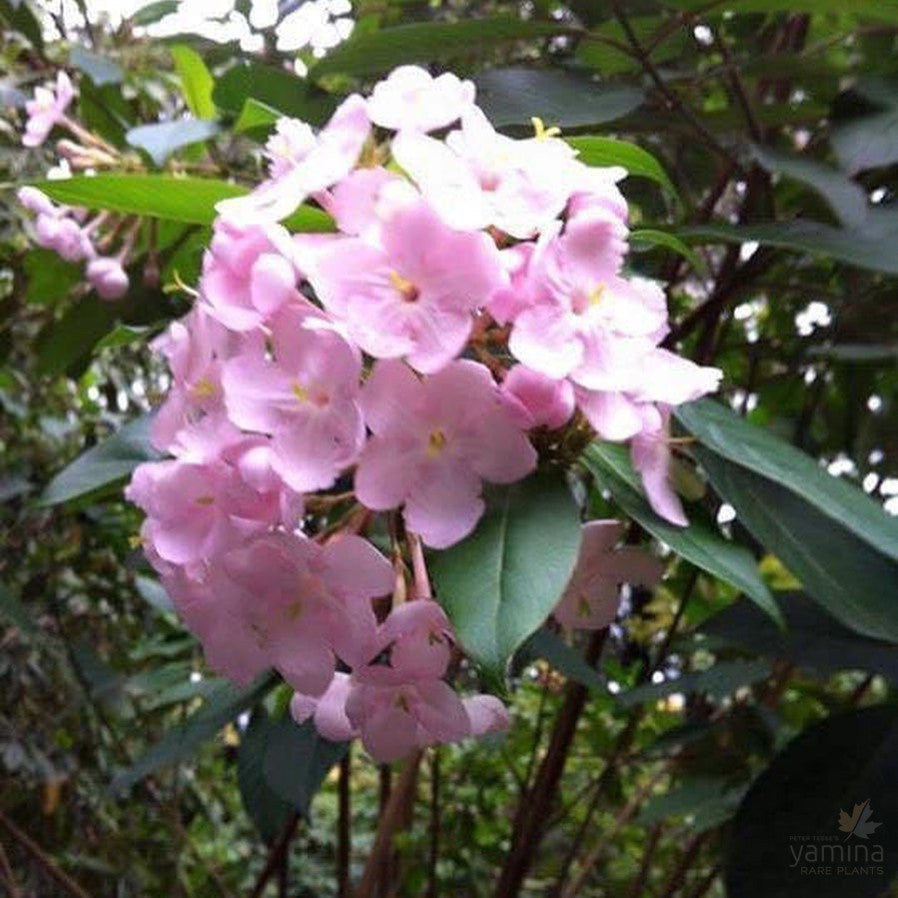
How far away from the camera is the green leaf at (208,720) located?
2.75 feet

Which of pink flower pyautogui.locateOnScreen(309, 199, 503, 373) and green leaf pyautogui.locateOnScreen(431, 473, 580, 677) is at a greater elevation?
pink flower pyautogui.locateOnScreen(309, 199, 503, 373)

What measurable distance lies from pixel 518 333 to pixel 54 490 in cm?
45

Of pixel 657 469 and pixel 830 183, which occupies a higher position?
pixel 830 183

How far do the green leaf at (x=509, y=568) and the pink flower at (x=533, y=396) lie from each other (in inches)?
1.7

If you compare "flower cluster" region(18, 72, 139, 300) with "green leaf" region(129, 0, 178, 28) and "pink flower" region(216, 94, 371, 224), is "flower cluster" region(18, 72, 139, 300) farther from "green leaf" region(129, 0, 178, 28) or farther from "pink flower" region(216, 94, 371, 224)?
"pink flower" region(216, 94, 371, 224)

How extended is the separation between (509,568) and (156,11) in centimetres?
97

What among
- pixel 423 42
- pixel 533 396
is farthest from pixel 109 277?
pixel 533 396

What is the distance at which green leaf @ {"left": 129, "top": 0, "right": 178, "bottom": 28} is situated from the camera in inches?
48.8

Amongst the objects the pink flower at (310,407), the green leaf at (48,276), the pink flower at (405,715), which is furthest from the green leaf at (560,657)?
the green leaf at (48,276)

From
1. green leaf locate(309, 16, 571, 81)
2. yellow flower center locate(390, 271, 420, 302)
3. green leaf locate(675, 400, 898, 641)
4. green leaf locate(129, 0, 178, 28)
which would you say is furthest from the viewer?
green leaf locate(129, 0, 178, 28)

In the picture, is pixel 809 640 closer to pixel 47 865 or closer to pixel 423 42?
pixel 423 42

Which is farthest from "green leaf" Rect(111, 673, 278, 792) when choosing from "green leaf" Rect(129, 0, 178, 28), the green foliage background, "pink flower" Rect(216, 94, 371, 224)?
"green leaf" Rect(129, 0, 178, 28)

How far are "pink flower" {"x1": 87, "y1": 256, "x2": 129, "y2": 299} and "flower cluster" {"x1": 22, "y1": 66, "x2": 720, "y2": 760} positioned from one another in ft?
2.13

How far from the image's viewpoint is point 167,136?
3.33 feet
